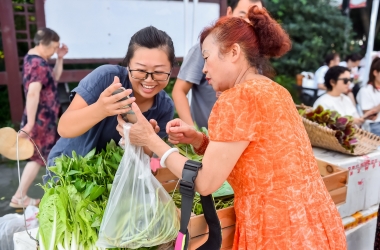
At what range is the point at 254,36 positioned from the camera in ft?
4.56

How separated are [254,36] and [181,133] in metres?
0.54

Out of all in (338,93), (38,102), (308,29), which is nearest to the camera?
(38,102)

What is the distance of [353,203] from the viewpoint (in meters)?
2.63

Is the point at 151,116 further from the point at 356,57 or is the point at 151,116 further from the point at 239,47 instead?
the point at 356,57

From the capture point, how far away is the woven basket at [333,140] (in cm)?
263

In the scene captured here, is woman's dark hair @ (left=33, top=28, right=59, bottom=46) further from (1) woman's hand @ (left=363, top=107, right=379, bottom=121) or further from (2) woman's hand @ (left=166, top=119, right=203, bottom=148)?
(1) woman's hand @ (left=363, top=107, right=379, bottom=121)

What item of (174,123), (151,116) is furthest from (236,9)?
(174,123)

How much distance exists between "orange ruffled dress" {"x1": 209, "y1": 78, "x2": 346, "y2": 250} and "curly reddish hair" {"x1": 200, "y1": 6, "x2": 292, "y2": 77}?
0.47 ft

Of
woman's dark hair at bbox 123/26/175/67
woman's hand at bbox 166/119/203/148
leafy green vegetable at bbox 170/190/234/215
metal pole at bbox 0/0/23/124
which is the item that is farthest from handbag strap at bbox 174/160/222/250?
metal pole at bbox 0/0/23/124

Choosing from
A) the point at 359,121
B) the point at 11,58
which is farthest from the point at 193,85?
the point at 11,58

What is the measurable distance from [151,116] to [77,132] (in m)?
0.44

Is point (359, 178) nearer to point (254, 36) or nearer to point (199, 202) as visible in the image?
point (199, 202)

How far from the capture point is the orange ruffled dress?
1.25m

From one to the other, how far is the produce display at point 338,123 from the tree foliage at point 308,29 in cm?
643
